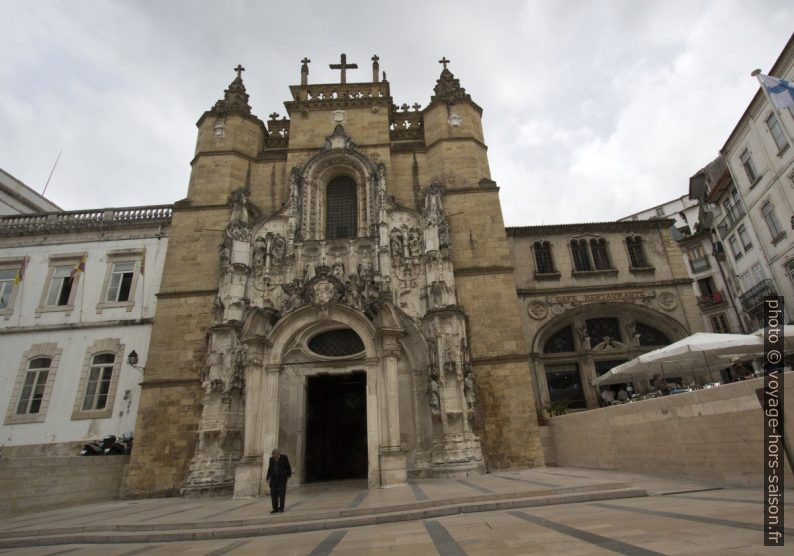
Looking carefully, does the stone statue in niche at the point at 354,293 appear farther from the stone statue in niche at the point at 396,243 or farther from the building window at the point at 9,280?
the building window at the point at 9,280

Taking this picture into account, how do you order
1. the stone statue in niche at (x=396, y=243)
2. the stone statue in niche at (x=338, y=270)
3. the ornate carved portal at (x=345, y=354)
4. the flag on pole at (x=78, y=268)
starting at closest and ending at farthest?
the ornate carved portal at (x=345, y=354) → the stone statue in niche at (x=338, y=270) → the stone statue in niche at (x=396, y=243) → the flag on pole at (x=78, y=268)

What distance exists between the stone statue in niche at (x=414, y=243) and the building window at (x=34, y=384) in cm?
1489

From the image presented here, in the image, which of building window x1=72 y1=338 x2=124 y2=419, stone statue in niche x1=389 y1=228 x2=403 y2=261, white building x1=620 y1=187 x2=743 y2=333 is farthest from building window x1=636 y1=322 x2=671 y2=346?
building window x1=72 y1=338 x2=124 y2=419

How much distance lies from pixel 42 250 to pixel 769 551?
83.5 ft

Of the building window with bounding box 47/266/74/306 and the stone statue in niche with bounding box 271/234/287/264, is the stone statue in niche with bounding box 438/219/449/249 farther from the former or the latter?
the building window with bounding box 47/266/74/306

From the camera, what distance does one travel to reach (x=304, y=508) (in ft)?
29.8

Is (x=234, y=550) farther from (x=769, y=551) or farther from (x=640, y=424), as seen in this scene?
Answer: (x=640, y=424)

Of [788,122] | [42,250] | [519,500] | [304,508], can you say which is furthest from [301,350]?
[788,122]

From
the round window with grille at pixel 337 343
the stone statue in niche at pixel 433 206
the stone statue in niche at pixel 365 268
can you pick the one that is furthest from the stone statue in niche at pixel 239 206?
the stone statue in niche at pixel 433 206

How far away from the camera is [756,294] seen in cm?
2334

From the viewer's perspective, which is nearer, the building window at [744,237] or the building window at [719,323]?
Result: the building window at [744,237]

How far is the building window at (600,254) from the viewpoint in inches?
848

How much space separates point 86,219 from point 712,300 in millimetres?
38021

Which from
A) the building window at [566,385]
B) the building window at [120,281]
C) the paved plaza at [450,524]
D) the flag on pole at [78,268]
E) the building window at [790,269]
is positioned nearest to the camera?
the paved plaza at [450,524]
